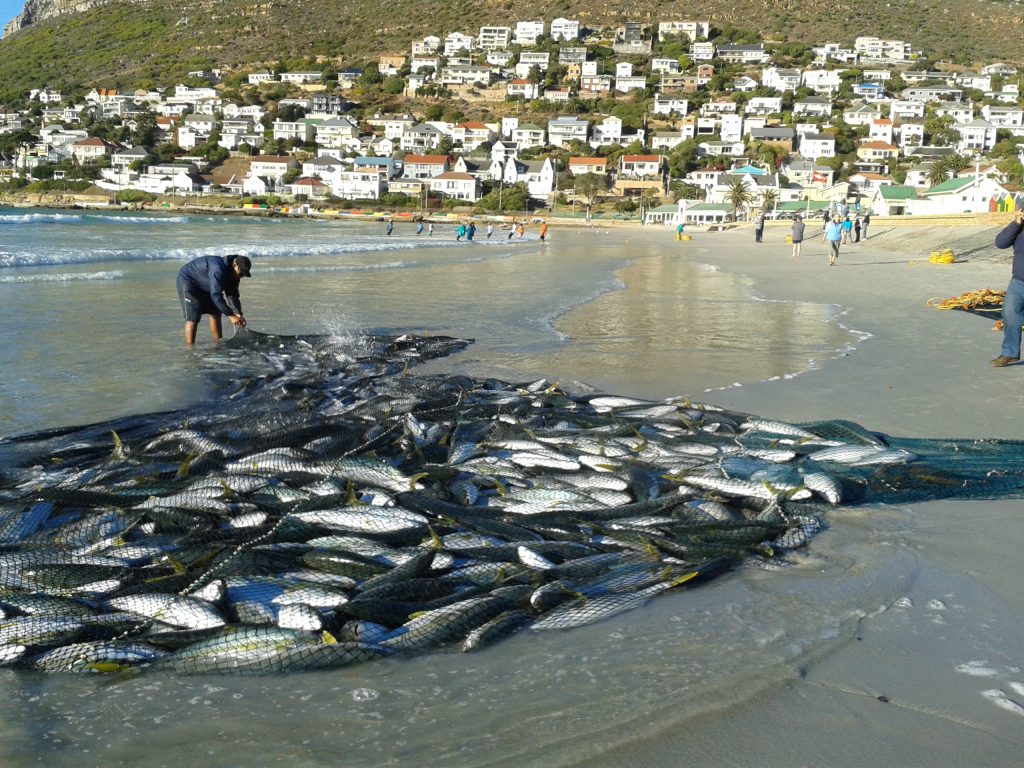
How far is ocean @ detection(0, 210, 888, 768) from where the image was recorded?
10.3 ft

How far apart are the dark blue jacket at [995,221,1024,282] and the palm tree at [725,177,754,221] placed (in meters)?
86.6

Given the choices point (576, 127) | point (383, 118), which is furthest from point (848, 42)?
point (383, 118)

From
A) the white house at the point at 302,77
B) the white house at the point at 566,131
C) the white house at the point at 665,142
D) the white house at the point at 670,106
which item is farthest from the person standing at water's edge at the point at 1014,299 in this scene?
the white house at the point at 302,77

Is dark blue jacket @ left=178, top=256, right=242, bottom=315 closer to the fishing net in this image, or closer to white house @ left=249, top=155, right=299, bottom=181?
the fishing net

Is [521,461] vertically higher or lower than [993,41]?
lower

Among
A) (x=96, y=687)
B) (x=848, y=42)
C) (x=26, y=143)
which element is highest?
(x=848, y=42)

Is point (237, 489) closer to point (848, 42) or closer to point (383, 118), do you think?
point (383, 118)

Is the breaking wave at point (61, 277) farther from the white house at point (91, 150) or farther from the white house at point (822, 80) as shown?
the white house at point (822, 80)

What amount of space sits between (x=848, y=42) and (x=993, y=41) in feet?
113

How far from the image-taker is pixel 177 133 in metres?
157

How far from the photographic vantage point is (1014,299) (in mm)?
10062

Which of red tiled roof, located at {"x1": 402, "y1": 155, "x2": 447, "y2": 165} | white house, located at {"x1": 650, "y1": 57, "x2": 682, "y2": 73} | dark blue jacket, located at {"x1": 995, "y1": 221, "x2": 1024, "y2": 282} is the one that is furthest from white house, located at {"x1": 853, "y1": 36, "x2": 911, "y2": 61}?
dark blue jacket, located at {"x1": 995, "y1": 221, "x2": 1024, "y2": 282}

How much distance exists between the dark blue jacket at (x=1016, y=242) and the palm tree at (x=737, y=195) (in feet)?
284

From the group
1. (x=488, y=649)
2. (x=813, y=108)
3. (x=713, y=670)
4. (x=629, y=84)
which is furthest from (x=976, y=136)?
(x=488, y=649)
